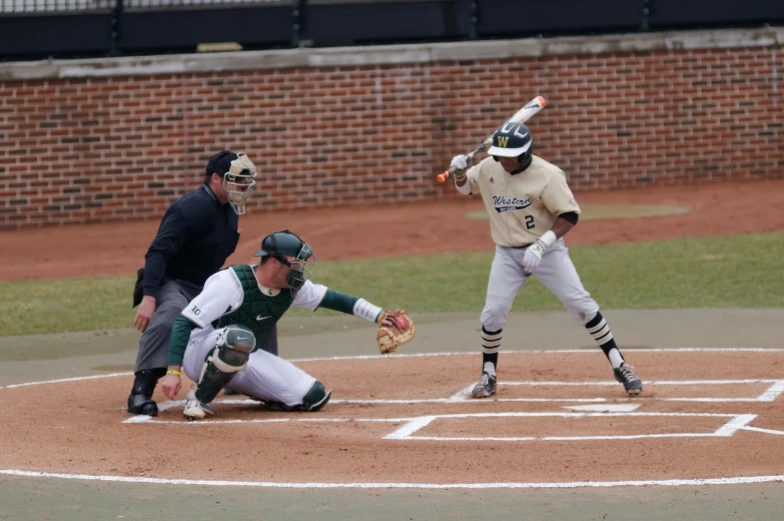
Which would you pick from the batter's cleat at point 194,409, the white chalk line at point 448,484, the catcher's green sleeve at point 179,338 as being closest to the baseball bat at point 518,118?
the catcher's green sleeve at point 179,338

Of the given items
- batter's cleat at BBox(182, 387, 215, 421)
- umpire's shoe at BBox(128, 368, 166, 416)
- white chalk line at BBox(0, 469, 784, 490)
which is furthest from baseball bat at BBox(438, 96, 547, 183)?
white chalk line at BBox(0, 469, 784, 490)

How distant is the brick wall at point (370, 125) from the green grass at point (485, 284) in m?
4.21

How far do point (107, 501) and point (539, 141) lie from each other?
15.5 m

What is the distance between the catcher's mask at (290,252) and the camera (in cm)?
791

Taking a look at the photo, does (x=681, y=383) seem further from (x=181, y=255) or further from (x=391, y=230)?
(x=391, y=230)

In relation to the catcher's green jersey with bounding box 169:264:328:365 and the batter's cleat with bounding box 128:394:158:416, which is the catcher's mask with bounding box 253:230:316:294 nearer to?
the catcher's green jersey with bounding box 169:264:328:365

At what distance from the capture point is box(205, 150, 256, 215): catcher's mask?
859 cm

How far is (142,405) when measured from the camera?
8.40 m

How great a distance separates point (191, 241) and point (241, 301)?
88 centimetres

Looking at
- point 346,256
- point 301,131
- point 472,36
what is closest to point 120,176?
point 301,131

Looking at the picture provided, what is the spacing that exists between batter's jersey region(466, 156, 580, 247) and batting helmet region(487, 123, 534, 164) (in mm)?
223

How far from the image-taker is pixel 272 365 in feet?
27.9

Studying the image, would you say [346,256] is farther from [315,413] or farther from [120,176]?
[315,413]

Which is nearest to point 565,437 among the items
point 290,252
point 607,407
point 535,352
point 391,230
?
point 607,407
